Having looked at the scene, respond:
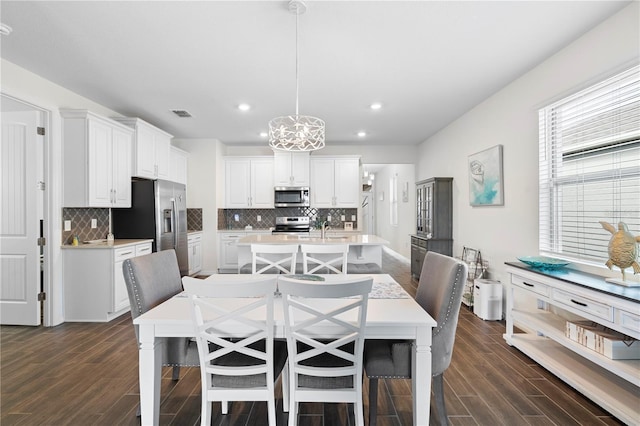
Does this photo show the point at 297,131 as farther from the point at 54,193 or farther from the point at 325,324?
the point at 54,193

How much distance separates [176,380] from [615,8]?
4147 millimetres

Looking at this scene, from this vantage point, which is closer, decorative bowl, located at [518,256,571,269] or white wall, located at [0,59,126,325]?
decorative bowl, located at [518,256,571,269]

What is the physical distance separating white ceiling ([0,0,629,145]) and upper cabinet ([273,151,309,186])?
1.93 meters

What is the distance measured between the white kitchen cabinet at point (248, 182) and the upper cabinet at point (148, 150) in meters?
1.41

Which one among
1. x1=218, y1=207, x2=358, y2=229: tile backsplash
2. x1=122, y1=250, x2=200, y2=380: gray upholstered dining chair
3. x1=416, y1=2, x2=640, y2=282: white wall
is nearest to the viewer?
x1=122, y1=250, x2=200, y2=380: gray upholstered dining chair

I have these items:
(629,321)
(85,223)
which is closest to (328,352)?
(629,321)

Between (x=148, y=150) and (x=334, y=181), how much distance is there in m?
3.31

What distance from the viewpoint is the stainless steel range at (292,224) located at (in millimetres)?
6379

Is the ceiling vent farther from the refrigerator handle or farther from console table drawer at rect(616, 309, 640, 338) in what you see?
console table drawer at rect(616, 309, 640, 338)

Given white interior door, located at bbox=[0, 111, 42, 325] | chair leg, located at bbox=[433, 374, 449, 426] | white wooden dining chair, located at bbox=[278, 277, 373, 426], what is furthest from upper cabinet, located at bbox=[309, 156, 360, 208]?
white wooden dining chair, located at bbox=[278, 277, 373, 426]

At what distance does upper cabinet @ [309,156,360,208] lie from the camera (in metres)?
6.25

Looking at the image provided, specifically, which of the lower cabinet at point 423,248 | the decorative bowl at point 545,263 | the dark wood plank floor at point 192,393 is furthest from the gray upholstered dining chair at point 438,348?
the lower cabinet at point 423,248

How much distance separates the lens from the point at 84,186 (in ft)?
11.6

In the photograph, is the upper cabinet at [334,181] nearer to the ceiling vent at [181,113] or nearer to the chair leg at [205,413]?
the ceiling vent at [181,113]
